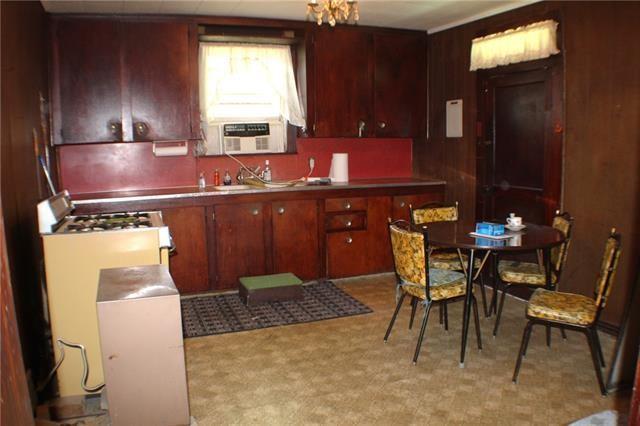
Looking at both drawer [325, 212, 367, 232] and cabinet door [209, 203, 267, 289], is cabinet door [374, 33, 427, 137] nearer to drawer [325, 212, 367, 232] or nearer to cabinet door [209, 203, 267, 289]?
drawer [325, 212, 367, 232]

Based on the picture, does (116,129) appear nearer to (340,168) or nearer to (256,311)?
(256,311)

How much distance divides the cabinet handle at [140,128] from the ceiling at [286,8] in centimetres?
96

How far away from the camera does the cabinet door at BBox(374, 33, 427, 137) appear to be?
5738 mm

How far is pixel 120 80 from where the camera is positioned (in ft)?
15.9

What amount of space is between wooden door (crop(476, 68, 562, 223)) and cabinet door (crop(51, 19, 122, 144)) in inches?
133

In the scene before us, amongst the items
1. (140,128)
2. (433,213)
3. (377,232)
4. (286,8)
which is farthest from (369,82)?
(140,128)

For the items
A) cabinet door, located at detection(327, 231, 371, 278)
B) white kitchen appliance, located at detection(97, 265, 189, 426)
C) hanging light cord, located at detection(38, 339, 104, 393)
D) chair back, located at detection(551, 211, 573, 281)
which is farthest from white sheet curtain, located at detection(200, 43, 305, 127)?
white kitchen appliance, located at detection(97, 265, 189, 426)

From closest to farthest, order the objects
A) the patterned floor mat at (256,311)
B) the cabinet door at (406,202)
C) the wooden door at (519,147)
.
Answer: the patterned floor mat at (256,311), the wooden door at (519,147), the cabinet door at (406,202)

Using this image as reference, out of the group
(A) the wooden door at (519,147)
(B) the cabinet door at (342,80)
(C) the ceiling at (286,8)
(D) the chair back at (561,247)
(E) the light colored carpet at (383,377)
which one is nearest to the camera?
(E) the light colored carpet at (383,377)

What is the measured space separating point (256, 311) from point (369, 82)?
2.65 m

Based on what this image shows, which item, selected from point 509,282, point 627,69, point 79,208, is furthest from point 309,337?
point 627,69

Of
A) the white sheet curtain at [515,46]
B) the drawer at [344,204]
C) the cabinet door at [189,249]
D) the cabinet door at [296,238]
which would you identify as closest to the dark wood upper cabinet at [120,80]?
the cabinet door at [189,249]

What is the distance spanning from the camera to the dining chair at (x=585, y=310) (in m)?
3.00

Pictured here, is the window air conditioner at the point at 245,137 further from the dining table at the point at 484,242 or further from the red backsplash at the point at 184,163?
Answer: the dining table at the point at 484,242
